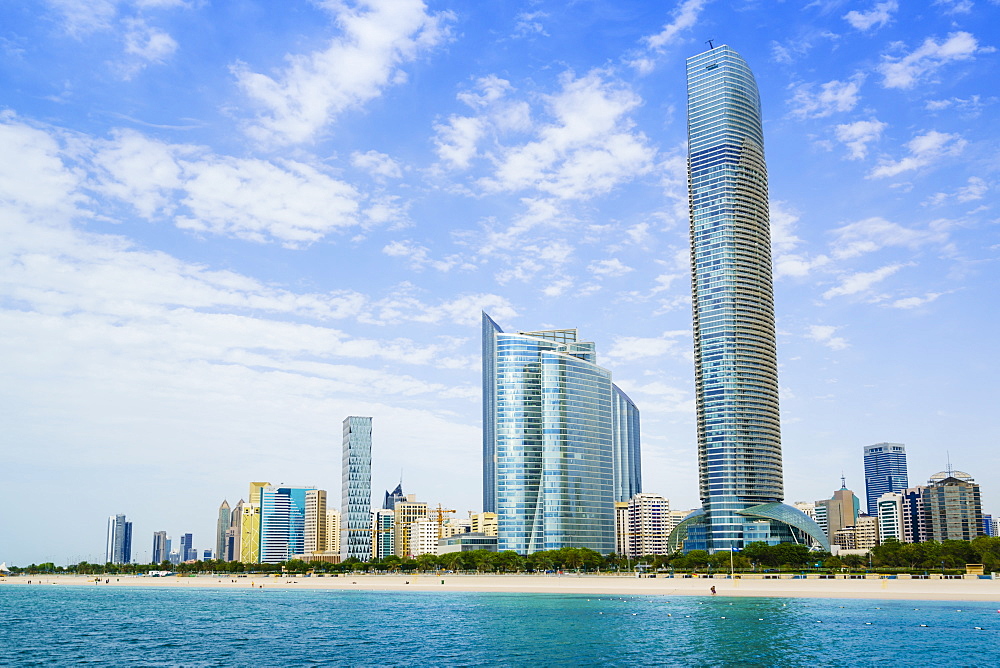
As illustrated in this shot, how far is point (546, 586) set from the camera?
558 ft

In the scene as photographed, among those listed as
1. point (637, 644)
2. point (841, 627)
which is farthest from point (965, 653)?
point (637, 644)

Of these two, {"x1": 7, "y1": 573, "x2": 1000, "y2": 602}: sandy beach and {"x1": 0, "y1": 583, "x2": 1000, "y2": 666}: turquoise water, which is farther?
{"x1": 7, "y1": 573, "x2": 1000, "y2": 602}: sandy beach

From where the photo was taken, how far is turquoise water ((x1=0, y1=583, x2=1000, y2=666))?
73125 millimetres

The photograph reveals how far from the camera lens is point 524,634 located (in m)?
90.0

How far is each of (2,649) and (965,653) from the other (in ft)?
292

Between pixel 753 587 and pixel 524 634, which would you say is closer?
pixel 524 634

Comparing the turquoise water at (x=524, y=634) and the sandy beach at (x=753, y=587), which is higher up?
the turquoise water at (x=524, y=634)

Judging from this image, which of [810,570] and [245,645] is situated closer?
[245,645]

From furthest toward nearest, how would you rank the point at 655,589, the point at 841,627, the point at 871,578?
the point at 871,578 < the point at 655,589 < the point at 841,627

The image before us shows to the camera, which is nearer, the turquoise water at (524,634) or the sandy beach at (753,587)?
the turquoise water at (524,634)

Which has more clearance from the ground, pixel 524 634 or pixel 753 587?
pixel 524 634

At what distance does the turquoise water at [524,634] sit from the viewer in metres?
73.1

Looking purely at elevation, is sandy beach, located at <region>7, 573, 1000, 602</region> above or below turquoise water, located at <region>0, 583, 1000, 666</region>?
below

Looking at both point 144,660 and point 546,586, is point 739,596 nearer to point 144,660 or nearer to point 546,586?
point 546,586
